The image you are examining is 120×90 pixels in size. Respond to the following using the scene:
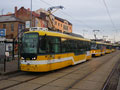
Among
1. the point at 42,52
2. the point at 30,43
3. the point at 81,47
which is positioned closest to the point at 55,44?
the point at 42,52

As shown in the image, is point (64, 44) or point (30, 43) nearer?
point (30, 43)

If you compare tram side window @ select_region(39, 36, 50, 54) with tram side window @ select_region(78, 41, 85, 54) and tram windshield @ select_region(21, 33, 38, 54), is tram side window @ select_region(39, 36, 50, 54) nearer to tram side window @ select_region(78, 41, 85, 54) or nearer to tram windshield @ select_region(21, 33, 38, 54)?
tram windshield @ select_region(21, 33, 38, 54)

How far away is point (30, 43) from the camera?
10125 mm

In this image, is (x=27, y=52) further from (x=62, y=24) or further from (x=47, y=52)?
(x=62, y=24)

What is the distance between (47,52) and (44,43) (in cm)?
75

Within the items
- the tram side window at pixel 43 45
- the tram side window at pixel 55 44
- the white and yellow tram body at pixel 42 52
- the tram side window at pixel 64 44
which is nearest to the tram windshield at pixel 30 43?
the white and yellow tram body at pixel 42 52

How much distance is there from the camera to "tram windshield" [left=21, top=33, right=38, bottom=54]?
32.8 ft

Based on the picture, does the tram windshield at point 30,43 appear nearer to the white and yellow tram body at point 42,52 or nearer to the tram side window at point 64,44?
the white and yellow tram body at point 42,52

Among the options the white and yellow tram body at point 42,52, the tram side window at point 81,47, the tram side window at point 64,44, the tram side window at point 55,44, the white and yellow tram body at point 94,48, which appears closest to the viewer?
the white and yellow tram body at point 42,52

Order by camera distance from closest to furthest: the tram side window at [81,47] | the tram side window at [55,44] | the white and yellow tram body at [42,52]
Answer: the white and yellow tram body at [42,52]
the tram side window at [55,44]
the tram side window at [81,47]

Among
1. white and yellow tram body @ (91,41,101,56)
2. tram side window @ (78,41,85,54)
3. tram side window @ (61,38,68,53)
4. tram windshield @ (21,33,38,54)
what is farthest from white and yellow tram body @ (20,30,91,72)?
white and yellow tram body @ (91,41,101,56)

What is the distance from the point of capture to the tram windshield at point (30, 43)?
9.99 meters

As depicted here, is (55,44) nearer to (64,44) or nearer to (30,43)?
(64,44)

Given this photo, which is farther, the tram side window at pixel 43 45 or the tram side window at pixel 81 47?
the tram side window at pixel 81 47
